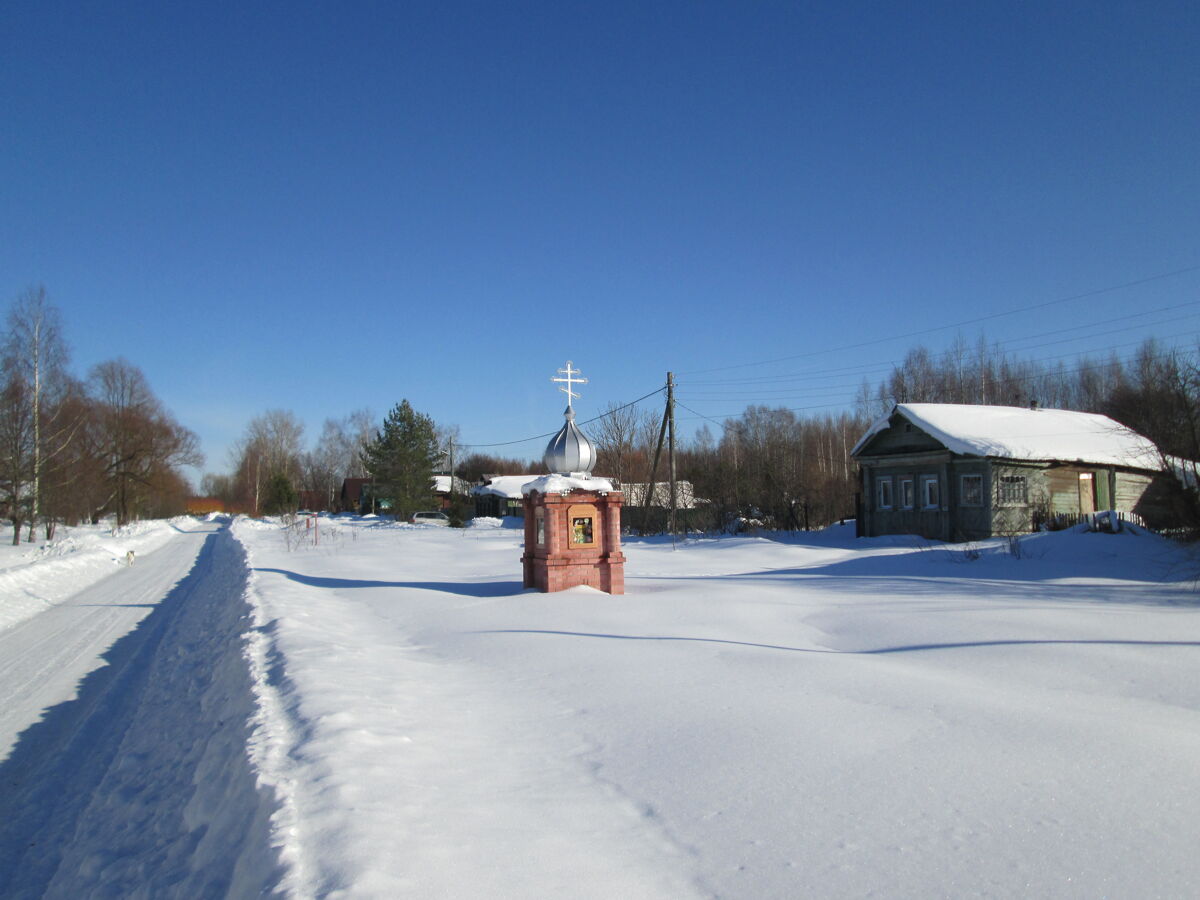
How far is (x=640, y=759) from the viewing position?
4.96 metres

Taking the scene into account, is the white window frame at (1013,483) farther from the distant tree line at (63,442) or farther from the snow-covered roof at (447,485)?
the snow-covered roof at (447,485)

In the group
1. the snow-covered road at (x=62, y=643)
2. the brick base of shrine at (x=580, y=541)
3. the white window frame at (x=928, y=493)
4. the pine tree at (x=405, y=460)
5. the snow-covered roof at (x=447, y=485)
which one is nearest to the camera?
the snow-covered road at (x=62, y=643)

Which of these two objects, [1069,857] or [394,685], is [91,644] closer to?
[394,685]

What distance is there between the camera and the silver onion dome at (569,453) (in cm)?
1308

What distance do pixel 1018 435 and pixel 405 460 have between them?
4052 centimetres

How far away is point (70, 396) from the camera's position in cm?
4041

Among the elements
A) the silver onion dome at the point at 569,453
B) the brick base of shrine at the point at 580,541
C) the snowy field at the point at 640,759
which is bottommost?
the snowy field at the point at 640,759

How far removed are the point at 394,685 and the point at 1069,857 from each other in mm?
5145

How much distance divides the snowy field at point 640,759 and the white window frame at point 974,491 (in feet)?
49.8

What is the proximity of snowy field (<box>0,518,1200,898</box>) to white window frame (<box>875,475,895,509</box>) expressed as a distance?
17.8 meters

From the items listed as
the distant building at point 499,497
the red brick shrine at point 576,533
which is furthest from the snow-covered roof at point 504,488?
the red brick shrine at point 576,533

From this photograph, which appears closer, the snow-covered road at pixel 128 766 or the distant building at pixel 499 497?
the snow-covered road at pixel 128 766

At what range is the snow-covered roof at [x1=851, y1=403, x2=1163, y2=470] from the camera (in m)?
25.8

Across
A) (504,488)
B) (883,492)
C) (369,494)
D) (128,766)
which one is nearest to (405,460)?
(504,488)
